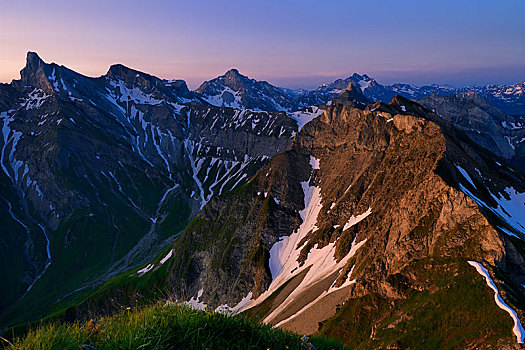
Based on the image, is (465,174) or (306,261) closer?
(465,174)

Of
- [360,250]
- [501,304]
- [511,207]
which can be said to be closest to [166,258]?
[360,250]

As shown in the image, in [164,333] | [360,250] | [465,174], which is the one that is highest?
[164,333]

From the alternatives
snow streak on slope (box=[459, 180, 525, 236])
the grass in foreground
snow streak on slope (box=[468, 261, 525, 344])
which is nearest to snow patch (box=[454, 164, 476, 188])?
snow streak on slope (box=[459, 180, 525, 236])

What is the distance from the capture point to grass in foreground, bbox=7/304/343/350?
6.20m

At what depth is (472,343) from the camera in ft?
136

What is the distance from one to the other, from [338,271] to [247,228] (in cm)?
5520

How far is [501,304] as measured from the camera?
43.3 m

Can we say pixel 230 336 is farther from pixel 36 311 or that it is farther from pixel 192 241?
pixel 36 311

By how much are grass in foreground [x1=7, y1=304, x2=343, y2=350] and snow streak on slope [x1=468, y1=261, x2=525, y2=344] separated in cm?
4412

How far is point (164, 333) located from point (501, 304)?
53.7 m

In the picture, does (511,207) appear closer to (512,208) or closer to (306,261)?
(512,208)

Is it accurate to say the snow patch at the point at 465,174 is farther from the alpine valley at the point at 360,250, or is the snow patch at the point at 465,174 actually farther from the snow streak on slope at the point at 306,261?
the snow streak on slope at the point at 306,261

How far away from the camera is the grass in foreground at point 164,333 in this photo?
20.3 ft

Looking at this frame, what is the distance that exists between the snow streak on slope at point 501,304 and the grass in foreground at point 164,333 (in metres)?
44.1
